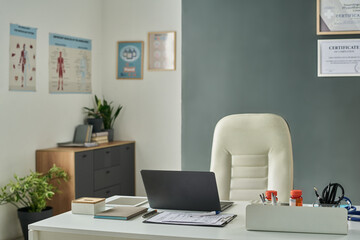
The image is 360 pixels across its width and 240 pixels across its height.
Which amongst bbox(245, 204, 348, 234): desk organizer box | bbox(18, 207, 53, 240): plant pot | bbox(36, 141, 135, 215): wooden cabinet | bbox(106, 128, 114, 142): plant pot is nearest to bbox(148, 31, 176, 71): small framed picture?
bbox(106, 128, 114, 142): plant pot

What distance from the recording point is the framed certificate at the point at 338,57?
453 centimetres

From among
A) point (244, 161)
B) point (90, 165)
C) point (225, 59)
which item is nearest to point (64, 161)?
point (90, 165)

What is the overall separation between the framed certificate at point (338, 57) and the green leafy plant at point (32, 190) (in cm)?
252

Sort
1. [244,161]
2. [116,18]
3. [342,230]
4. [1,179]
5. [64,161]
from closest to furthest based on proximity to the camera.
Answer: [342,230] → [244,161] → [1,179] → [64,161] → [116,18]

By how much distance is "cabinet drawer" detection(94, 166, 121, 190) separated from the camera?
5.04m

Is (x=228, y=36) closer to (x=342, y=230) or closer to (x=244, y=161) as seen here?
(x=244, y=161)

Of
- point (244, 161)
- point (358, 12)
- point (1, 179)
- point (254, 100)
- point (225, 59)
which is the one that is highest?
point (358, 12)

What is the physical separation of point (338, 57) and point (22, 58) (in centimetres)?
282

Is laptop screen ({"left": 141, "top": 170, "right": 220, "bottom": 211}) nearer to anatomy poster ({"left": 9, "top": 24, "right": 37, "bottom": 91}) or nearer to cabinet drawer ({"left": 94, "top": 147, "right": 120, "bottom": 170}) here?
anatomy poster ({"left": 9, "top": 24, "right": 37, "bottom": 91})

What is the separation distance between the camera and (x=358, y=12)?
450 cm

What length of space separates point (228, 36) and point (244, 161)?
1992mm

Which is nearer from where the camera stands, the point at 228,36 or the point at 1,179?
the point at 1,179

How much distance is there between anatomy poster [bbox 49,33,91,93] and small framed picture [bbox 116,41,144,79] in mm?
366

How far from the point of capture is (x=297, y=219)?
2.08 m
